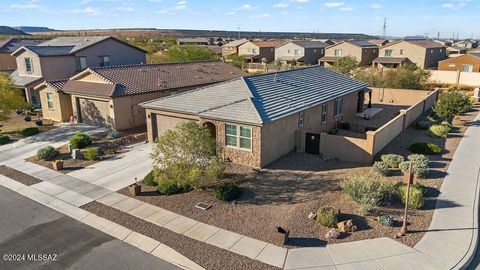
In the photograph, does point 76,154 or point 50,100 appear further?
point 50,100

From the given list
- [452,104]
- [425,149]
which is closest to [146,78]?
[425,149]

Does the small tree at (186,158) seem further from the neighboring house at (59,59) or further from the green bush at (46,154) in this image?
the neighboring house at (59,59)

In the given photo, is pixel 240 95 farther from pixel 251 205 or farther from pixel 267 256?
pixel 267 256

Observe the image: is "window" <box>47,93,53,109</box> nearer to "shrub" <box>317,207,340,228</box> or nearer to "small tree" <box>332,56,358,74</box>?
"shrub" <box>317,207,340,228</box>

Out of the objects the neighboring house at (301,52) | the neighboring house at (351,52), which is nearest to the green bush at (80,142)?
the neighboring house at (351,52)

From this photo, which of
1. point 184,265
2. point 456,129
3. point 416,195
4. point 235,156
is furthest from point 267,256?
point 456,129

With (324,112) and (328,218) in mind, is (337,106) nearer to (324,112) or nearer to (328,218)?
(324,112)
